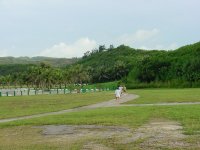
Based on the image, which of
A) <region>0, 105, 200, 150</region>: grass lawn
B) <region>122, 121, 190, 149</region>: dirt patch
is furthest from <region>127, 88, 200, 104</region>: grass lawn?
<region>122, 121, 190, 149</region>: dirt patch

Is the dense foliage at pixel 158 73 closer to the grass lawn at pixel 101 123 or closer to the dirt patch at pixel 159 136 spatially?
the grass lawn at pixel 101 123

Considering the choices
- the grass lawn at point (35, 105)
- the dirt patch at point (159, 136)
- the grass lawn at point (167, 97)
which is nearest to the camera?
the dirt patch at point (159, 136)

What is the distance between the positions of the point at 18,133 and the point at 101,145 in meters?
5.62

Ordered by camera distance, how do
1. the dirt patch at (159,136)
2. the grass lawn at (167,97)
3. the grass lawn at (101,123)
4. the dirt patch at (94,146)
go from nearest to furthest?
the dirt patch at (94,146) < the dirt patch at (159,136) < the grass lawn at (101,123) < the grass lawn at (167,97)

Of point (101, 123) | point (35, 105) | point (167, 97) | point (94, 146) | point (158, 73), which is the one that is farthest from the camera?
point (158, 73)

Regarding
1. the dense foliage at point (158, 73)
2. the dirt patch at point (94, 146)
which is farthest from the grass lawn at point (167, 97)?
the dense foliage at point (158, 73)

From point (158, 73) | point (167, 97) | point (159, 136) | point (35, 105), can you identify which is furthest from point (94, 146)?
point (158, 73)

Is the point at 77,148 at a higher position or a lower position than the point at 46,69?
lower

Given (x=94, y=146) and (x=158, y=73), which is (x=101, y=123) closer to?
(x=94, y=146)

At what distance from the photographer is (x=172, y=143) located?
14.9 metres

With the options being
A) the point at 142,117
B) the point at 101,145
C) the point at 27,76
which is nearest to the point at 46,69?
the point at 27,76

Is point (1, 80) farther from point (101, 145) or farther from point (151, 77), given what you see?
point (101, 145)

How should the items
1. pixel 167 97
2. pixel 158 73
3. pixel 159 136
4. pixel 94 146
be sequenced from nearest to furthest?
pixel 94 146 → pixel 159 136 → pixel 167 97 → pixel 158 73

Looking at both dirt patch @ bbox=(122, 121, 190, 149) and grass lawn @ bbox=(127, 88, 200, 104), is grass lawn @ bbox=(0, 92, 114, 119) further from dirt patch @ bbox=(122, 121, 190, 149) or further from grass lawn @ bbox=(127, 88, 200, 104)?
dirt patch @ bbox=(122, 121, 190, 149)
